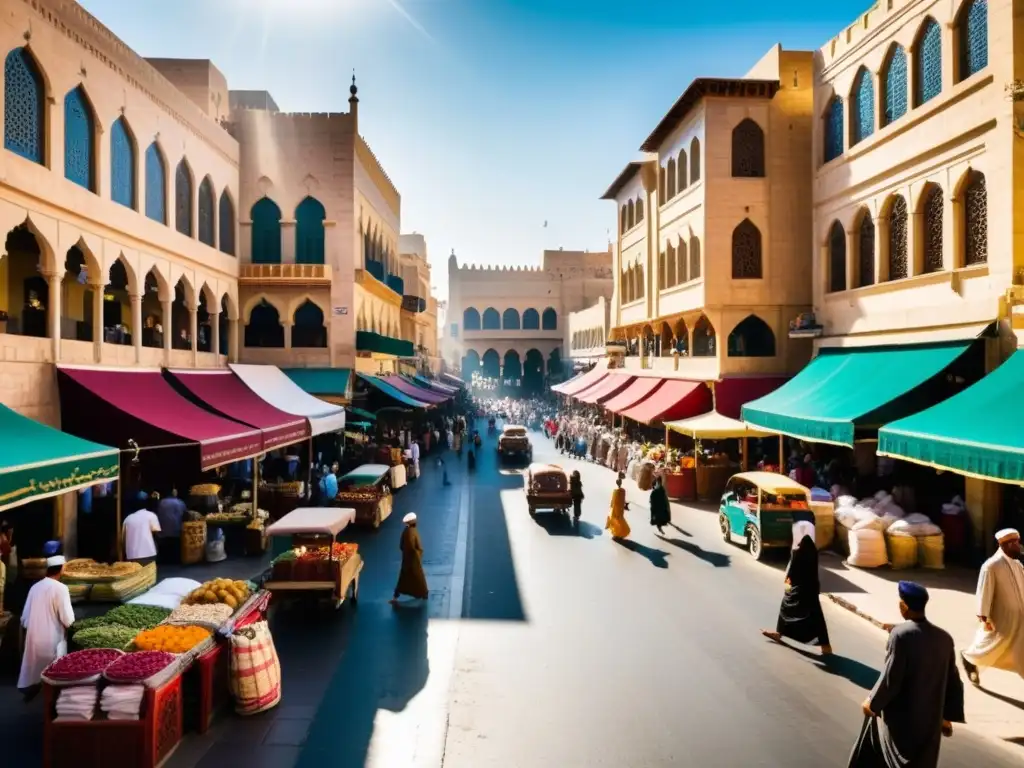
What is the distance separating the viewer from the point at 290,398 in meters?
18.8

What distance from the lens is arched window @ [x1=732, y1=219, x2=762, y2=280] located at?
2084 cm

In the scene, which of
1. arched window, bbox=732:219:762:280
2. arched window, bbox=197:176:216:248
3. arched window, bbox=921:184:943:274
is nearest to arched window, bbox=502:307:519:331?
arched window, bbox=732:219:762:280

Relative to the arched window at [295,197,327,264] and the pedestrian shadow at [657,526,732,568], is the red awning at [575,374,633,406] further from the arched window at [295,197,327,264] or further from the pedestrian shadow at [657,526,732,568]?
the pedestrian shadow at [657,526,732,568]

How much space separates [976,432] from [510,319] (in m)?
55.4

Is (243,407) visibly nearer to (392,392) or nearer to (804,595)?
(392,392)

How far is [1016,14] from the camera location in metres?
11.6

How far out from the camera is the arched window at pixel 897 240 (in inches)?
607

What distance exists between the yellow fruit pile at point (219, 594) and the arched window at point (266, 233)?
16638 mm

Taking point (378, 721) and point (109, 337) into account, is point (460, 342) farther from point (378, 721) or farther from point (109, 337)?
point (378, 721)

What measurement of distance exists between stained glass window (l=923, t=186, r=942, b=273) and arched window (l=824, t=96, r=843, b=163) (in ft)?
13.5

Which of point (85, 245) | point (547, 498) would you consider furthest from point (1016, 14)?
point (85, 245)

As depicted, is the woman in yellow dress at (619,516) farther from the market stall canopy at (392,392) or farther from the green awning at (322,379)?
the market stall canopy at (392,392)

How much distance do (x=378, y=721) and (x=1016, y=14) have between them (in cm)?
1441

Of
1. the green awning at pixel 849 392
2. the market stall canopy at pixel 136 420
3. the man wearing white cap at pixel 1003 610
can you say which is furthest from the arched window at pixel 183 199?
the man wearing white cap at pixel 1003 610
